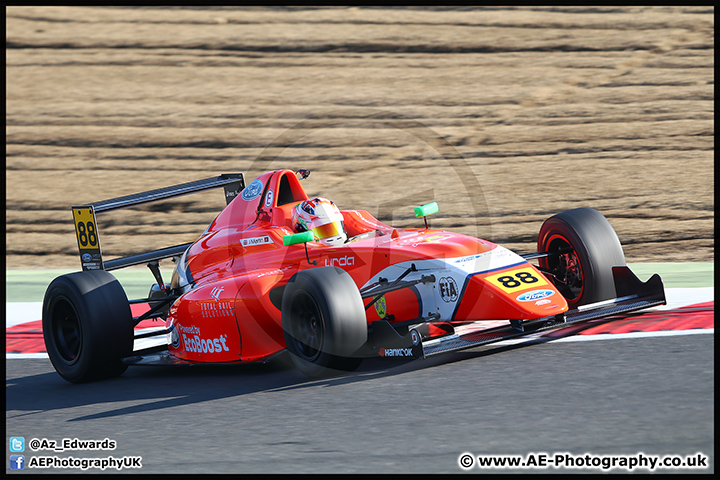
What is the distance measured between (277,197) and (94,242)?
1739mm

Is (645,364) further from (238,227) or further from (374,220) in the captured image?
(238,227)

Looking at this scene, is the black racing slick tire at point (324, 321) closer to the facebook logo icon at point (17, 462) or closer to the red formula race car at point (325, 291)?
the red formula race car at point (325, 291)

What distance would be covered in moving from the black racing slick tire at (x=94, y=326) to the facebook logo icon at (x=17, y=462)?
6.40ft

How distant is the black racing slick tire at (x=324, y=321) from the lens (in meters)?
6.11

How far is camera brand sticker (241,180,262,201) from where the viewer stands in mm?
→ 7699

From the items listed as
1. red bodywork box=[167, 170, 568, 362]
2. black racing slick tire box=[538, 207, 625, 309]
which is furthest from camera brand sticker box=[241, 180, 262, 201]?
black racing slick tire box=[538, 207, 625, 309]

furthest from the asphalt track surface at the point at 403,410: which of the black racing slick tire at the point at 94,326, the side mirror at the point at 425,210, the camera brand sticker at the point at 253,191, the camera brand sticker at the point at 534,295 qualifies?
the camera brand sticker at the point at 253,191

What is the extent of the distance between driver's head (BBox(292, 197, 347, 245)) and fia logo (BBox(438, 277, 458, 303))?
39.4 inches

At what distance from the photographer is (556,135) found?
50.6 ft

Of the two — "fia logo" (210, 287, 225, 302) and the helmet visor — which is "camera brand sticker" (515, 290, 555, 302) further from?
"fia logo" (210, 287, 225, 302)

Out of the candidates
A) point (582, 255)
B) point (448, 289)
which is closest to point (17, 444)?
point (448, 289)

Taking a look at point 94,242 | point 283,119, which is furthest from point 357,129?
point 94,242

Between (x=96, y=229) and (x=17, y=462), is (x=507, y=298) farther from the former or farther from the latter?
(x=96, y=229)

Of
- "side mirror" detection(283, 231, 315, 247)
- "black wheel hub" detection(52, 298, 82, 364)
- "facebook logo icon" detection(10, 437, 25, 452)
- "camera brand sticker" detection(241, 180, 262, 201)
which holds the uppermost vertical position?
"camera brand sticker" detection(241, 180, 262, 201)
